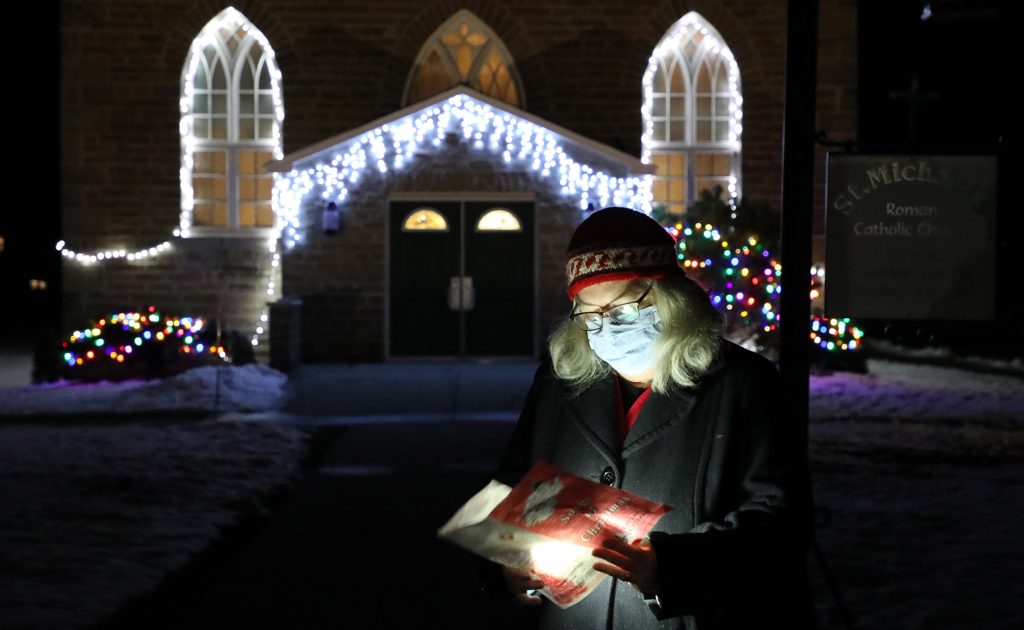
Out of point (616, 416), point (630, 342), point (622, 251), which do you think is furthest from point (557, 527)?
point (622, 251)

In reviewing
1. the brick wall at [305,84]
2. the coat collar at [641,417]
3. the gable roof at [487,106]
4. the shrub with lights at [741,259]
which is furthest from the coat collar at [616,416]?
the brick wall at [305,84]

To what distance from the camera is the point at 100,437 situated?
1173 centimetres

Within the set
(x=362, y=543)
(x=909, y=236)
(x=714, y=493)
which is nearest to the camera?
(x=714, y=493)

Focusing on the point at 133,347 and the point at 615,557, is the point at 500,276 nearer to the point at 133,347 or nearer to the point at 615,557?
the point at 133,347

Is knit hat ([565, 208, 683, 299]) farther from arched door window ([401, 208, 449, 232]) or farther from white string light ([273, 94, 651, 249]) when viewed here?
arched door window ([401, 208, 449, 232])

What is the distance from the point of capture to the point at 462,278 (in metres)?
18.0

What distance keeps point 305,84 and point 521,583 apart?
16.4 meters

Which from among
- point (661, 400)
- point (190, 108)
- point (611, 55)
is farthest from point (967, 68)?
point (661, 400)

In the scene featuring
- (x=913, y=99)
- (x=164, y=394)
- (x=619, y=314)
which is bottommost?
(x=164, y=394)

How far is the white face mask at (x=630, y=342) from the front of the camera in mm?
3146

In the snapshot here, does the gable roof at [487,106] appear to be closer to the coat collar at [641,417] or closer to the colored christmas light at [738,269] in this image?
the colored christmas light at [738,269]

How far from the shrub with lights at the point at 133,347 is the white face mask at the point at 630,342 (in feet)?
44.6

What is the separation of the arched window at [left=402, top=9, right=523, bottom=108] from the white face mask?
16.1m

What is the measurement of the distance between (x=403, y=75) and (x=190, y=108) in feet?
10.8
